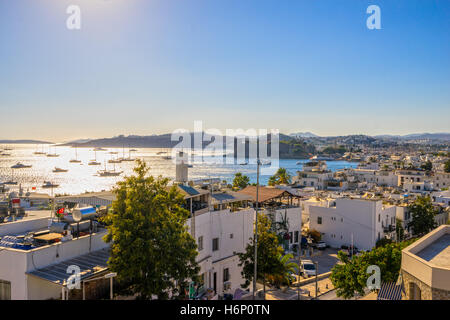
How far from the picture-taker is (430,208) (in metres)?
34.3

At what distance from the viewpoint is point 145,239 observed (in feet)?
31.0

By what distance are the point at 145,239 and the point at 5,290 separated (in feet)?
12.0

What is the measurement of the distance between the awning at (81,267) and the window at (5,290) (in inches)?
31.9

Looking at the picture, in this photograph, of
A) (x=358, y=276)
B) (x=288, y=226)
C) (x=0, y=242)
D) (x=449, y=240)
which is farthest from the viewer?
(x=288, y=226)

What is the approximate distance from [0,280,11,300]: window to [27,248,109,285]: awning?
81 centimetres

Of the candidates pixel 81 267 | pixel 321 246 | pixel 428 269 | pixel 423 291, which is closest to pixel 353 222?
pixel 321 246

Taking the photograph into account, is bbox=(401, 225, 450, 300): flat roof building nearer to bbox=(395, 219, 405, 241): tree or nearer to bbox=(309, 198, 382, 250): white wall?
bbox=(309, 198, 382, 250): white wall

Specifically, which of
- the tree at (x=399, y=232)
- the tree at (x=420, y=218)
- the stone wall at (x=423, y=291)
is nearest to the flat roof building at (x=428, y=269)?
the stone wall at (x=423, y=291)

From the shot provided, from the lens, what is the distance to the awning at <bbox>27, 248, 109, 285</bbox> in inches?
351

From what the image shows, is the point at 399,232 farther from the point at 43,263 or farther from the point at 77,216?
the point at 43,263

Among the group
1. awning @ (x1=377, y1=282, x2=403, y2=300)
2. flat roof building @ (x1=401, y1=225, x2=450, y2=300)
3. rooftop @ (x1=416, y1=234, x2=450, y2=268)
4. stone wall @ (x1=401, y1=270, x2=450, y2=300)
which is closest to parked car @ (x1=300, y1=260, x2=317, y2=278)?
awning @ (x1=377, y1=282, x2=403, y2=300)

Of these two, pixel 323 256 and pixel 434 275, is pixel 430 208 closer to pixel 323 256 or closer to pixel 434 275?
pixel 323 256
